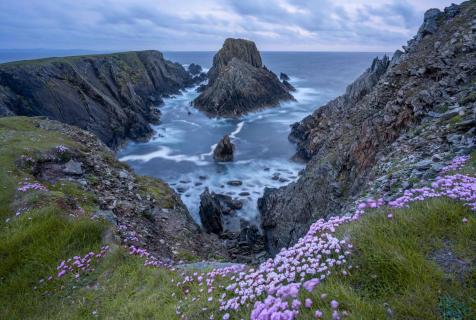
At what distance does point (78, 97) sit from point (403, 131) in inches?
2141

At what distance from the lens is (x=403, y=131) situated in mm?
15422

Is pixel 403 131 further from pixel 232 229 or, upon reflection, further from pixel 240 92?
pixel 240 92

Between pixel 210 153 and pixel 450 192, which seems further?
pixel 210 153

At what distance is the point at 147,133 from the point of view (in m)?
63.3

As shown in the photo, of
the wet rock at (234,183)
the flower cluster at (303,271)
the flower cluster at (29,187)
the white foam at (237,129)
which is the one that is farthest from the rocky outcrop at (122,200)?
the white foam at (237,129)

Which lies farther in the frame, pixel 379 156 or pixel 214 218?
pixel 214 218

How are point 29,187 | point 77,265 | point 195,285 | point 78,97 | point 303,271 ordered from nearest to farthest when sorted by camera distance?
point 303,271 → point 195,285 → point 77,265 → point 29,187 → point 78,97

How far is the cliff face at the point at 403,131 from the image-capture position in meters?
11.2

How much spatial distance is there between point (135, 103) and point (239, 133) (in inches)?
1041

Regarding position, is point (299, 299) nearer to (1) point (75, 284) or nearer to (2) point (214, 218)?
(1) point (75, 284)

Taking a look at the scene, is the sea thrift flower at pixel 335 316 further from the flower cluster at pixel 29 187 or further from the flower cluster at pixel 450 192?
the flower cluster at pixel 29 187

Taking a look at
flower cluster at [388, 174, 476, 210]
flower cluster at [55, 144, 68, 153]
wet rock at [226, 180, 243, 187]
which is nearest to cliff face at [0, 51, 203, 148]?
wet rock at [226, 180, 243, 187]

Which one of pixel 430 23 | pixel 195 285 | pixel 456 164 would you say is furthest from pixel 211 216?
pixel 430 23

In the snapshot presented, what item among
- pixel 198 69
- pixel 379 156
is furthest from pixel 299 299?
pixel 198 69
